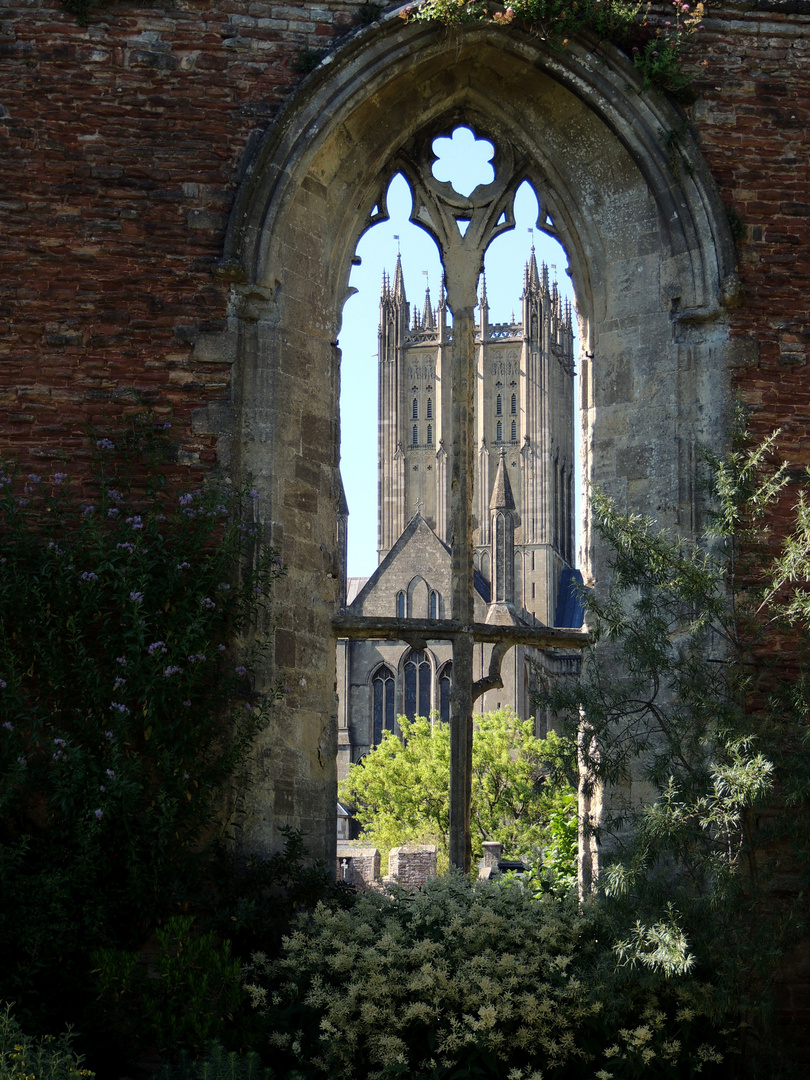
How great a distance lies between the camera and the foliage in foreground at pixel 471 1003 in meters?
5.95

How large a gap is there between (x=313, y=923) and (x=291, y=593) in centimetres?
165

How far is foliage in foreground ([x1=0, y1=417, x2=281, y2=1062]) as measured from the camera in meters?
6.22

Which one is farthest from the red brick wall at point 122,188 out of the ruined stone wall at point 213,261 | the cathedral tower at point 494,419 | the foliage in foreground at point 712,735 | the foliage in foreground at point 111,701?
the cathedral tower at point 494,419

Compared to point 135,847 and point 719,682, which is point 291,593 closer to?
point 135,847

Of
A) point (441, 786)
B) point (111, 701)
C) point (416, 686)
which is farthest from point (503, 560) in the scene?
point (111, 701)

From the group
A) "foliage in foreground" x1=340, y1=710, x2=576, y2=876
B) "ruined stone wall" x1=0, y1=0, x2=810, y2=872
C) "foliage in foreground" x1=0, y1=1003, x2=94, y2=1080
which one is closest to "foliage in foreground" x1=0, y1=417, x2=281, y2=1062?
"ruined stone wall" x1=0, y1=0, x2=810, y2=872

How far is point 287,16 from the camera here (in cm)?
762

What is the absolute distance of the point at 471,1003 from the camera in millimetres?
6039

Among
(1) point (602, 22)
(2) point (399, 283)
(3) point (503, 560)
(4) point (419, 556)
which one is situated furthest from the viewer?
(2) point (399, 283)

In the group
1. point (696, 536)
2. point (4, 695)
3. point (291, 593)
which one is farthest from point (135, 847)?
point (696, 536)

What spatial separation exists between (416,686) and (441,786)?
1526cm

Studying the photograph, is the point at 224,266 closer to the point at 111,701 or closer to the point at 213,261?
the point at 213,261

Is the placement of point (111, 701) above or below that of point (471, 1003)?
above

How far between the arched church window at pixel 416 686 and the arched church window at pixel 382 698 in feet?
3.29
